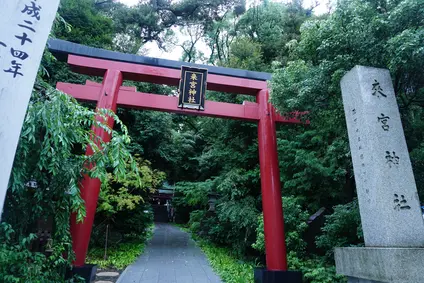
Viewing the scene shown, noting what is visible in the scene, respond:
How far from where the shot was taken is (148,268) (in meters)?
7.54

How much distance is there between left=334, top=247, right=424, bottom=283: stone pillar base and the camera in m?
2.68

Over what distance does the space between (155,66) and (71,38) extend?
818 centimetres

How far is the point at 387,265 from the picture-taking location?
2816 millimetres

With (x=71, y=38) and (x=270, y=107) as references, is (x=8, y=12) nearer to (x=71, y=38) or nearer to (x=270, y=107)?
(x=270, y=107)

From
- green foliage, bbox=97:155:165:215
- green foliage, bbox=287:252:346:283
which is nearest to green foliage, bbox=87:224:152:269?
green foliage, bbox=97:155:165:215

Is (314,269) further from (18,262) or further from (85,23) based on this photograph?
(85,23)

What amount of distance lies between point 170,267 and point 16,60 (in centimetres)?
725

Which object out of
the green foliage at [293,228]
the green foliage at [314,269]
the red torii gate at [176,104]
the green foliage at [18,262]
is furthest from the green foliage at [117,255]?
the green foliage at [314,269]

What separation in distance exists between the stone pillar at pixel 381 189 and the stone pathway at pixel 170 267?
4.33 metres

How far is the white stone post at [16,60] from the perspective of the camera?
1.77 m

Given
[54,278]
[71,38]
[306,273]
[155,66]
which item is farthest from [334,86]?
[71,38]

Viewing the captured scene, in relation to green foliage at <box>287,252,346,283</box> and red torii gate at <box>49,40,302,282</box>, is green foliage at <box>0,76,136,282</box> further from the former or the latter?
green foliage at <box>287,252,346,283</box>

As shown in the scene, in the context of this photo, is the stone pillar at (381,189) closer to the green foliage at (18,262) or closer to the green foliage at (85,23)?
the green foliage at (18,262)

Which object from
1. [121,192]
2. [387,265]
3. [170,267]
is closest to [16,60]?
[387,265]
